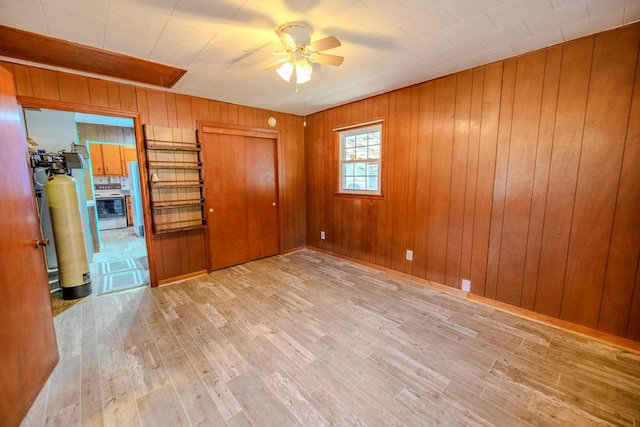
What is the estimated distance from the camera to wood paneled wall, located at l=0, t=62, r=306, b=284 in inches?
101

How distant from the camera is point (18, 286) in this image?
1578 mm

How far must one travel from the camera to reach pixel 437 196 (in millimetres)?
3088

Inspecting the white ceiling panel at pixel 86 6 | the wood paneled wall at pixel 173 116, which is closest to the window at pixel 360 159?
the wood paneled wall at pixel 173 116

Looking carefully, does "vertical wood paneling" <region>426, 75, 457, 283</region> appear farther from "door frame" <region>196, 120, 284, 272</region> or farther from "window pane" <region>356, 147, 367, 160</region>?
"door frame" <region>196, 120, 284, 272</region>

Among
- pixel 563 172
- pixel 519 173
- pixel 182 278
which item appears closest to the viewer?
pixel 563 172

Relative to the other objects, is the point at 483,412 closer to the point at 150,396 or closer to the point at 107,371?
the point at 150,396

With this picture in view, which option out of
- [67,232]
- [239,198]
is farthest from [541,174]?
[67,232]

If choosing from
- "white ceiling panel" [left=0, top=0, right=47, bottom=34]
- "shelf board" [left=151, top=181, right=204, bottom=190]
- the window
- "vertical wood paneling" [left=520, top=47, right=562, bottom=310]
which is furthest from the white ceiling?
"shelf board" [left=151, top=181, right=204, bottom=190]

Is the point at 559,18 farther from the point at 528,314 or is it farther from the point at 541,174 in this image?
the point at 528,314

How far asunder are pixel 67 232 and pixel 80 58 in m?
1.88

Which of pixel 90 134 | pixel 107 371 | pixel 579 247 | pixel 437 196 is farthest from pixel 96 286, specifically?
pixel 579 247

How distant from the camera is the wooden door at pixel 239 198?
148 inches

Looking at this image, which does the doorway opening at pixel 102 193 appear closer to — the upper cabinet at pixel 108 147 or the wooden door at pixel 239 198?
the upper cabinet at pixel 108 147

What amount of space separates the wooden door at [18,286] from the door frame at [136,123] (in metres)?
1.07
